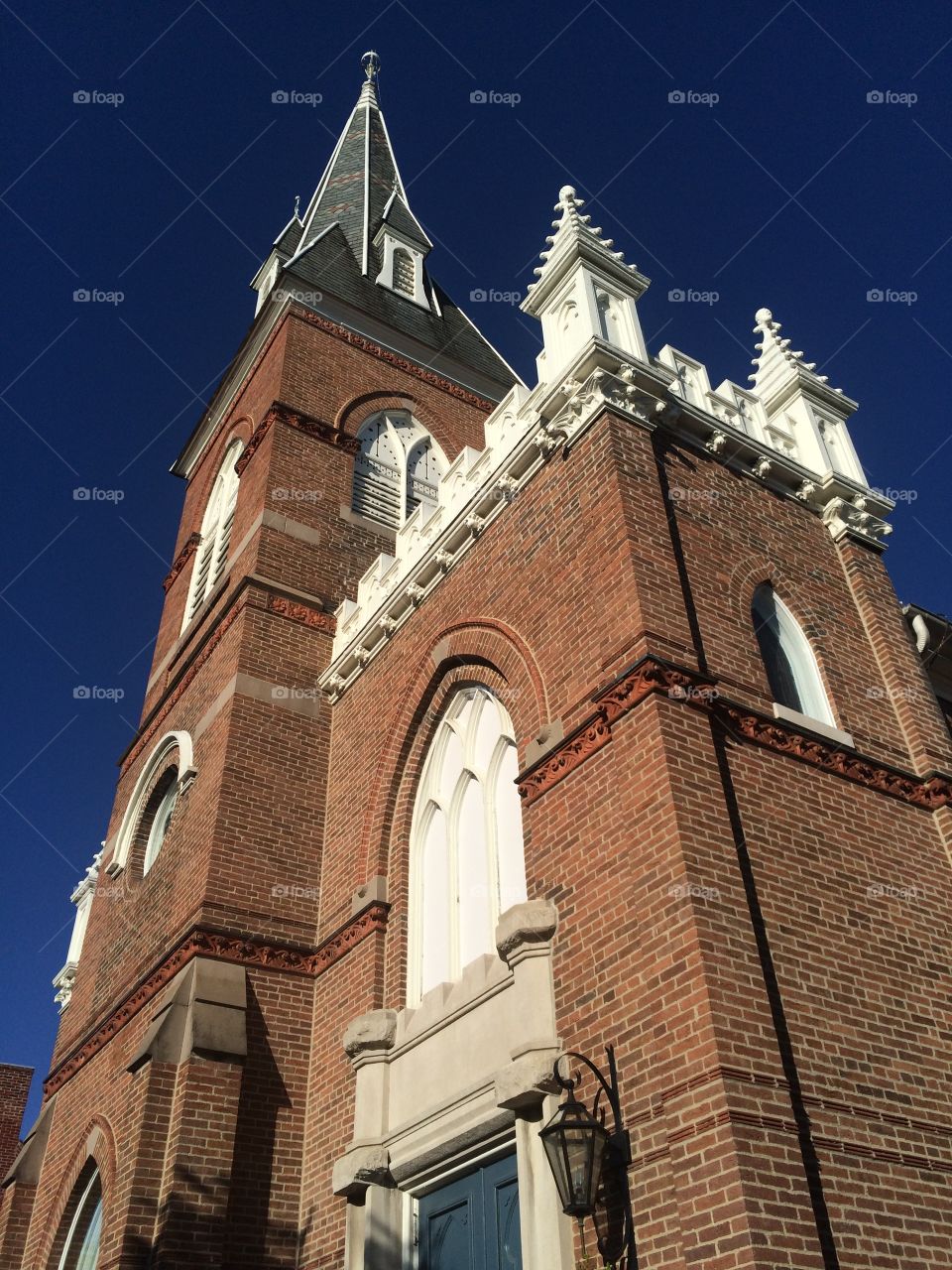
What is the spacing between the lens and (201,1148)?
950cm

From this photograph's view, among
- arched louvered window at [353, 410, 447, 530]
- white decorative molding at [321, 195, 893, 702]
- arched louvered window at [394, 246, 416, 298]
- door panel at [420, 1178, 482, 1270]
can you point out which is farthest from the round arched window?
arched louvered window at [394, 246, 416, 298]

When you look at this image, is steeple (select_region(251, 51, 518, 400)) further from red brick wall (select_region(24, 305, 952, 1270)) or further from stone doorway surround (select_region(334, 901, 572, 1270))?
stone doorway surround (select_region(334, 901, 572, 1270))

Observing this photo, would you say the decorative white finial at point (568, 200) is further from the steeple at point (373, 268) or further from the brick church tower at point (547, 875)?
the steeple at point (373, 268)

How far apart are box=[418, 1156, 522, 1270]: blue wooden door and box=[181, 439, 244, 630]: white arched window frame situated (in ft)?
34.6

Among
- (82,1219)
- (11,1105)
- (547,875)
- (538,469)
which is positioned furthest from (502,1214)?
(11,1105)

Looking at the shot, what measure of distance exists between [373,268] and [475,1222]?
20.1 metres

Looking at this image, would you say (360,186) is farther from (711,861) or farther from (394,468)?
(711,861)

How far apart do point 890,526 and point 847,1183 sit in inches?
279

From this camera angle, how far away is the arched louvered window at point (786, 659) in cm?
938

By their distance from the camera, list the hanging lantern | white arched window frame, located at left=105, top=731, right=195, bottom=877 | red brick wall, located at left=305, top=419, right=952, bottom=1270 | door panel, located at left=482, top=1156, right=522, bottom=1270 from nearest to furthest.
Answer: red brick wall, located at left=305, top=419, right=952, bottom=1270 → the hanging lantern → door panel, located at left=482, top=1156, right=522, bottom=1270 → white arched window frame, located at left=105, top=731, right=195, bottom=877

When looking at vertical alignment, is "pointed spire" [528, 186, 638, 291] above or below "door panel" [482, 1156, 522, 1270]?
above

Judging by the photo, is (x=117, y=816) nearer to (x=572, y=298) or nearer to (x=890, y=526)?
(x=572, y=298)

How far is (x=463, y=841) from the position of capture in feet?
33.9

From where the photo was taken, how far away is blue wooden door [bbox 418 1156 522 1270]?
7574 millimetres
